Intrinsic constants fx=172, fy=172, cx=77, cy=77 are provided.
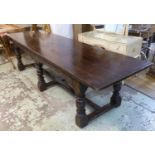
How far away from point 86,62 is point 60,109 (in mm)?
650

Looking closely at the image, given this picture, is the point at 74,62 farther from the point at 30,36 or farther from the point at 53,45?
the point at 30,36

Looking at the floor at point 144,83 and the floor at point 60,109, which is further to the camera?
the floor at point 144,83

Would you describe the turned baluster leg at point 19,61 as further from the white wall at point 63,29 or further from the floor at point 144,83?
the floor at point 144,83

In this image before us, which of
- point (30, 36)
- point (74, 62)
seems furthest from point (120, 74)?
point (30, 36)

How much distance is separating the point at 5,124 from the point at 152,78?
1955 mm

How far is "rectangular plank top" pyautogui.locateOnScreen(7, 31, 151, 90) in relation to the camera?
126 cm

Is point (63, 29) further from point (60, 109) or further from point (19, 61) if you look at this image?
point (60, 109)

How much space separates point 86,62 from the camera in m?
1.53

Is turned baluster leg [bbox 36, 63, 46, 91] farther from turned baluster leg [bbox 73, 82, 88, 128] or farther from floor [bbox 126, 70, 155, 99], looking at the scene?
floor [bbox 126, 70, 155, 99]

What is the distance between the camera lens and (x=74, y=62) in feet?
5.03

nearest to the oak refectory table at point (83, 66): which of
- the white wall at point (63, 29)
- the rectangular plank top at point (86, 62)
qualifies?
the rectangular plank top at point (86, 62)

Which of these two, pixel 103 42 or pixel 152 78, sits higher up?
pixel 103 42

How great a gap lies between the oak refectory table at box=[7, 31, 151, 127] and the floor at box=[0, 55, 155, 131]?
0.11m

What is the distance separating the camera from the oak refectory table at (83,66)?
1.28 meters
